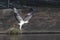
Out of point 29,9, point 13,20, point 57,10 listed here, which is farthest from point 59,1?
point 13,20

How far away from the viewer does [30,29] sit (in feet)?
49.1

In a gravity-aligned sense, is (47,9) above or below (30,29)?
above

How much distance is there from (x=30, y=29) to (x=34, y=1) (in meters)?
1.86

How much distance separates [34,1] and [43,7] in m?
0.63

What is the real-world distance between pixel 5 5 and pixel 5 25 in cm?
136

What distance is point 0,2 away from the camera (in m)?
15.7

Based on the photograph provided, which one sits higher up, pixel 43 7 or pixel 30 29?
pixel 43 7

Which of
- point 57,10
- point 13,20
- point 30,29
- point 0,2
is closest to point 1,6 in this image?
point 0,2

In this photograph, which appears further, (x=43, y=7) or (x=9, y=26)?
(x=43, y=7)

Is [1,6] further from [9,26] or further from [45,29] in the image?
[45,29]

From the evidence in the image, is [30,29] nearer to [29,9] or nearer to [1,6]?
[29,9]

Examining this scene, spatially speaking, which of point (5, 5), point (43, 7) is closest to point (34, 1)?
point (43, 7)

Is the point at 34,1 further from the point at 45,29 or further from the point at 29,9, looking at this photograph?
the point at 45,29

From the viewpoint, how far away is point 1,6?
51.3ft
